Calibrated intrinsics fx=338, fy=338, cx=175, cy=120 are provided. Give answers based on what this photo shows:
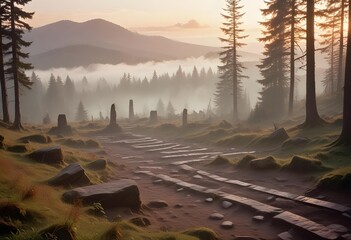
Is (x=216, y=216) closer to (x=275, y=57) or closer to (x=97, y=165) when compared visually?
(x=97, y=165)

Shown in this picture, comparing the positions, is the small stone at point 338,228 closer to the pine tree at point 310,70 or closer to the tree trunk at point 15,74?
the pine tree at point 310,70

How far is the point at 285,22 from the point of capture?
34125mm

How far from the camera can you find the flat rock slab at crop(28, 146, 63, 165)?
1359cm

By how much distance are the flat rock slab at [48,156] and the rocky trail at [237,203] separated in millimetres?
2737

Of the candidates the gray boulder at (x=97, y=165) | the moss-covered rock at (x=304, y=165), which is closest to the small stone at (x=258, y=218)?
the moss-covered rock at (x=304, y=165)

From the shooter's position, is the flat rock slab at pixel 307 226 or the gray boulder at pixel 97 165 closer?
the flat rock slab at pixel 307 226

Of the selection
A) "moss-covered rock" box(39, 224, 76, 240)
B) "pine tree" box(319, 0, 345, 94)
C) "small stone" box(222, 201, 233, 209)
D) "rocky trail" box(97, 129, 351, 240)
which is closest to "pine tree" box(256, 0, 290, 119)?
"pine tree" box(319, 0, 345, 94)

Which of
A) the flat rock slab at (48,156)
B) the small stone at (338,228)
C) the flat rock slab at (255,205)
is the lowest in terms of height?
the flat rock slab at (255,205)

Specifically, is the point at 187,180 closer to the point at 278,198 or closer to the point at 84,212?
the point at 278,198

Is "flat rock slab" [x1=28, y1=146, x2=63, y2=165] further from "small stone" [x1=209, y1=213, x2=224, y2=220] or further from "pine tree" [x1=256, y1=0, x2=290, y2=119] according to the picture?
"pine tree" [x1=256, y1=0, x2=290, y2=119]

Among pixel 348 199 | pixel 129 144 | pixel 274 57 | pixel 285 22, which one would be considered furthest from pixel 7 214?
pixel 274 57

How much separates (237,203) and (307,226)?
269cm

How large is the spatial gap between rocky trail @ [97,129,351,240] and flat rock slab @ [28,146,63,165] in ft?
8.98

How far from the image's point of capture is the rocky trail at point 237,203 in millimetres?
8062
